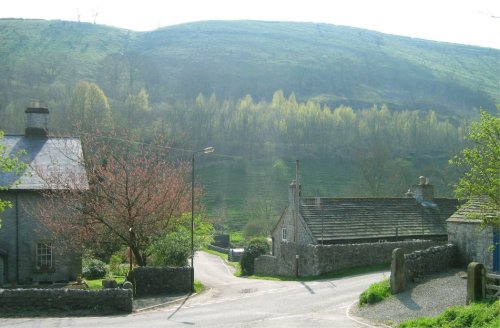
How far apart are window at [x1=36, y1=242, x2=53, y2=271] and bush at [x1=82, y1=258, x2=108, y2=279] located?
12.5 ft

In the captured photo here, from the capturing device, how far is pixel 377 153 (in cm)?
7888

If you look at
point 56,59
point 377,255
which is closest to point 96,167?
point 377,255

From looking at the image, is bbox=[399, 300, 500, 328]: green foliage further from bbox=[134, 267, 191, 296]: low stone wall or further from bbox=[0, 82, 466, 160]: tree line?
bbox=[0, 82, 466, 160]: tree line

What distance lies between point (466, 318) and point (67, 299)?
14.8 meters

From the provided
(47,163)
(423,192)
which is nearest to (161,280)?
(47,163)

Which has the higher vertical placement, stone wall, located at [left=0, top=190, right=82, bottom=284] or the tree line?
the tree line

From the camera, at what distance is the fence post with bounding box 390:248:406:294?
20.9 m

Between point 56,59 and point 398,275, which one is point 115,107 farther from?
point 398,275

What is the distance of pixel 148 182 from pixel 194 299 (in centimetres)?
667

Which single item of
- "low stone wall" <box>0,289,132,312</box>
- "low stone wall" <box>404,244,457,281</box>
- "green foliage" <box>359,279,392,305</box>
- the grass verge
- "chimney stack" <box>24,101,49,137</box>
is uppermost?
"chimney stack" <box>24,101,49,137</box>

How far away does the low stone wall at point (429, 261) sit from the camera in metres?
22.6

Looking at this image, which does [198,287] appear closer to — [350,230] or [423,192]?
[350,230]

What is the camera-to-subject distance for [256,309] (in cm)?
2177

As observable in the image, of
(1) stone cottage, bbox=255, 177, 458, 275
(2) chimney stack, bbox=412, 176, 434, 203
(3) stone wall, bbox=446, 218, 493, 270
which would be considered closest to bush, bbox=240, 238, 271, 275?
(1) stone cottage, bbox=255, 177, 458, 275
